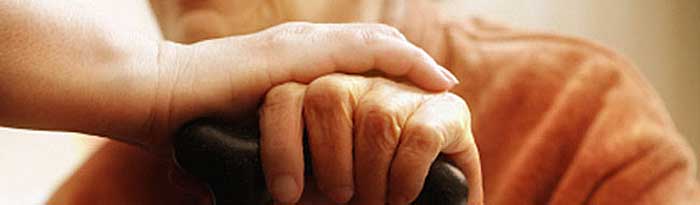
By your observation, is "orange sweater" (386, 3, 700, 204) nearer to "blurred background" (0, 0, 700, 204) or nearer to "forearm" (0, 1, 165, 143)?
"blurred background" (0, 0, 700, 204)

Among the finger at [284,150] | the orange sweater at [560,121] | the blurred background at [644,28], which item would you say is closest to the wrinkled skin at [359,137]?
the finger at [284,150]

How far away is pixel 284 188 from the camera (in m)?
0.52

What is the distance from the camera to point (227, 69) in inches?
22.8

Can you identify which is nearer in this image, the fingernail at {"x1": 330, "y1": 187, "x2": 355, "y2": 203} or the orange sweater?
the fingernail at {"x1": 330, "y1": 187, "x2": 355, "y2": 203}

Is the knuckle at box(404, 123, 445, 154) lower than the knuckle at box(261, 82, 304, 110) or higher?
higher

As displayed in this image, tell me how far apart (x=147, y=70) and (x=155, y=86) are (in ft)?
0.04

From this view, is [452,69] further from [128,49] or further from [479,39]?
[128,49]

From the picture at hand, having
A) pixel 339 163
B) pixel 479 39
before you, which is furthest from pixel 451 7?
pixel 339 163

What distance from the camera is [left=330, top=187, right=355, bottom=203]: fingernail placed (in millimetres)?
517

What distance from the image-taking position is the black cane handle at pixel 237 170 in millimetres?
500

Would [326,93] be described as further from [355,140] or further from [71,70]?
[71,70]

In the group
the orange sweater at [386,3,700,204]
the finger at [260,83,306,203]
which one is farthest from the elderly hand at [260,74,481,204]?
the orange sweater at [386,3,700,204]

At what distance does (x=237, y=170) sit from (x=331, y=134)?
0.07 meters

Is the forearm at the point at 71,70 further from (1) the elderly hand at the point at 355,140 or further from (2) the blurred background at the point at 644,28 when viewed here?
(2) the blurred background at the point at 644,28
